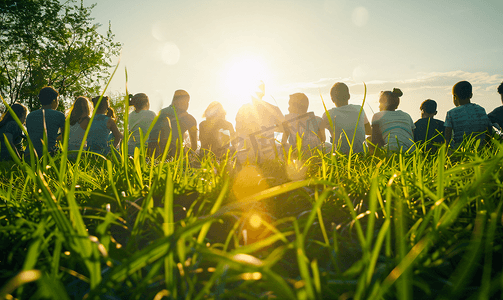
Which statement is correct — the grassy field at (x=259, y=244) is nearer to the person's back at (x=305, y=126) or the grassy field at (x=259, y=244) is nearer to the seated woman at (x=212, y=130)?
the person's back at (x=305, y=126)

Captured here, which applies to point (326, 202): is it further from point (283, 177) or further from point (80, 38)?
point (80, 38)

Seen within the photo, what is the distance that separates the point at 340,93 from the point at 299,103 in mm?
872

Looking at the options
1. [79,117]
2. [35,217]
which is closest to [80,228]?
[35,217]

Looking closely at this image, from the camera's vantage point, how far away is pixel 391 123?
178 inches

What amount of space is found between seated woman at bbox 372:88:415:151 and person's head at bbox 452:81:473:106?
746 mm

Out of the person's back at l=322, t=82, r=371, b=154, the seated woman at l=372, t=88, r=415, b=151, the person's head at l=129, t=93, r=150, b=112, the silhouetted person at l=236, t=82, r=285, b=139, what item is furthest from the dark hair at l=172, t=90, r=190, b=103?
the seated woman at l=372, t=88, r=415, b=151

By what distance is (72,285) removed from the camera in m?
0.69

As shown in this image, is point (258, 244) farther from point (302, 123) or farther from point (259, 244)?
point (302, 123)

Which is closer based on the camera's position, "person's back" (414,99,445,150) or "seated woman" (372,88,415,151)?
"seated woman" (372,88,415,151)

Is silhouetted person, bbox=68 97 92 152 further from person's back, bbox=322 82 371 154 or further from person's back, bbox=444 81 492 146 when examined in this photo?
person's back, bbox=444 81 492 146

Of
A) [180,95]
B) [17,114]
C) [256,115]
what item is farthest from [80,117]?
[256,115]

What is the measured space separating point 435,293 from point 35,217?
4.38 ft

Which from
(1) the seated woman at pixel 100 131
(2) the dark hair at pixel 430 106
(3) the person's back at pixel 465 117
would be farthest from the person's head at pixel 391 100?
(1) the seated woman at pixel 100 131

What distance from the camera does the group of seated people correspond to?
414 centimetres
